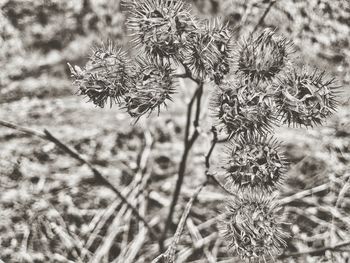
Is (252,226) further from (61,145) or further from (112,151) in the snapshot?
(61,145)

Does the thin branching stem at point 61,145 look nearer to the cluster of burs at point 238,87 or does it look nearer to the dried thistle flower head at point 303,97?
the cluster of burs at point 238,87

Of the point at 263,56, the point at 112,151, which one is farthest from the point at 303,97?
the point at 112,151

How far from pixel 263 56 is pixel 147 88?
1.08ft

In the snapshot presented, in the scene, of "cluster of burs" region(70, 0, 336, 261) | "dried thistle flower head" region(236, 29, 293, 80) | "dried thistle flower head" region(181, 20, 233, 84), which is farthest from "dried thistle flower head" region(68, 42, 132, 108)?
"dried thistle flower head" region(236, 29, 293, 80)

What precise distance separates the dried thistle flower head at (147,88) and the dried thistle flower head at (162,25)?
0.05 meters

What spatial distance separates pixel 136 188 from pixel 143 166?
107mm

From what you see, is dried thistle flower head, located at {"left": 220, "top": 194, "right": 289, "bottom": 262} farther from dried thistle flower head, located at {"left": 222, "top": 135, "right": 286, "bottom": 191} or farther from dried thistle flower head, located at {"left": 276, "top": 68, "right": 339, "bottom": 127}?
dried thistle flower head, located at {"left": 276, "top": 68, "right": 339, "bottom": 127}

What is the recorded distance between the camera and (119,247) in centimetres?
162

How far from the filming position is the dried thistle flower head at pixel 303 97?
1.02 m

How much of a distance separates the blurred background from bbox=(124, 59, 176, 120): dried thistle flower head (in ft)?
2.29

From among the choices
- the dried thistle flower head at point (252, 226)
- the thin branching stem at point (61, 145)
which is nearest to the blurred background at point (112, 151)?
the thin branching stem at point (61, 145)

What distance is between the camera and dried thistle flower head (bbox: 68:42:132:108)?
1.05 meters

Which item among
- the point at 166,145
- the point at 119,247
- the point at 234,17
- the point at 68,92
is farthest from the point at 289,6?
the point at 119,247

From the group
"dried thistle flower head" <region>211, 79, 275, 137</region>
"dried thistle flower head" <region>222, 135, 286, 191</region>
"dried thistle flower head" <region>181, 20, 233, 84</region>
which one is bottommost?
"dried thistle flower head" <region>222, 135, 286, 191</region>
